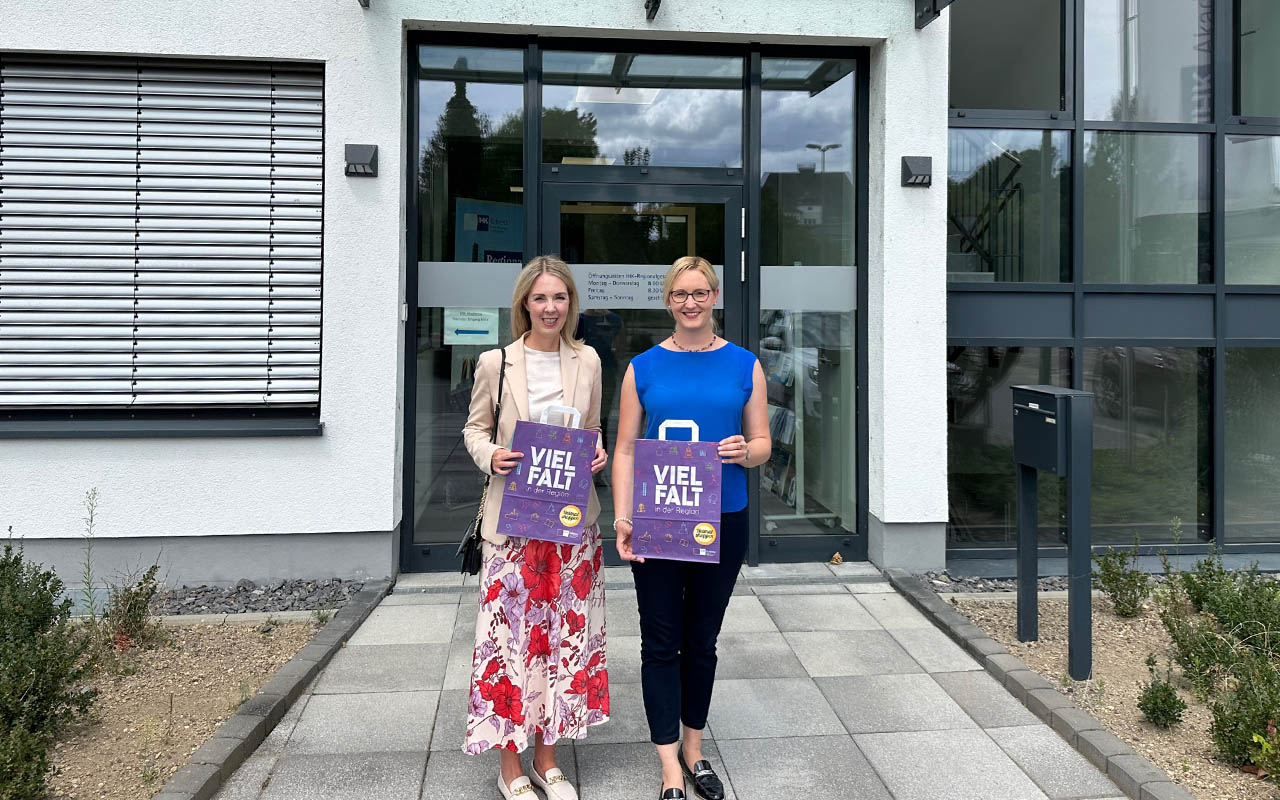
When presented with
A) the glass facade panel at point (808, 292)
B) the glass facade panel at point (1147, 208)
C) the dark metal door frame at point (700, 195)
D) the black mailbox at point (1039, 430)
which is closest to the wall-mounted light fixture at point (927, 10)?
the dark metal door frame at point (700, 195)

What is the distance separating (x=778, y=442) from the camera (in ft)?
21.9

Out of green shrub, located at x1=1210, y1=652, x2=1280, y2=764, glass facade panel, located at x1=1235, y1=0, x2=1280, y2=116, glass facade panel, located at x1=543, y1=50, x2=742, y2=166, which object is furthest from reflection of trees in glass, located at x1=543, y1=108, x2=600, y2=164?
glass facade panel, located at x1=1235, y1=0, x2=1280, y2=116

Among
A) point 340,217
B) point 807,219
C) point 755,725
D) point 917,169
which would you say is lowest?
point 755,725

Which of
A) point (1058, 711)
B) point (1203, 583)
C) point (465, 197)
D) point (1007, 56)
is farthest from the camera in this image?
point (1007, 56)

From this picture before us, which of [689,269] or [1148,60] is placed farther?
[1148,60]

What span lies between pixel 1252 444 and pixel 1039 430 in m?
3.68

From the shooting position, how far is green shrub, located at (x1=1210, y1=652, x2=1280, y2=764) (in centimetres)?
344

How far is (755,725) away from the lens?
3.96 meters

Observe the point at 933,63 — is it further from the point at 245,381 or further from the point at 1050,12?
the point at 245,381

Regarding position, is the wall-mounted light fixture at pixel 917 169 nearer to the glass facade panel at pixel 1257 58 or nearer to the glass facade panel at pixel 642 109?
the glass facade panel at pixel 642 109

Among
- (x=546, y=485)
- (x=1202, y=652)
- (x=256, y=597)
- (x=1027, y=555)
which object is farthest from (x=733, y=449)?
(x=256, y=597)

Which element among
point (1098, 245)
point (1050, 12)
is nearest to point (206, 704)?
point (1098, 245)

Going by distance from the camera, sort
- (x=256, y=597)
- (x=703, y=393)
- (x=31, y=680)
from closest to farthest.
A: (x=703, y=393)
(x=31, y=680)
(x=256, y=597)

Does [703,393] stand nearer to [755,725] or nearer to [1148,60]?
[755,725]
